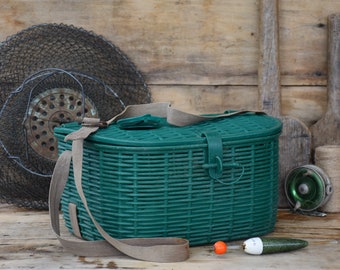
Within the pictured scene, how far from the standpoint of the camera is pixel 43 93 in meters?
2.71

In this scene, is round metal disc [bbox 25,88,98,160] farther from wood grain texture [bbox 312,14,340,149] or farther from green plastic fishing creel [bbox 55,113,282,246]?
wood grain texture [bbox 312,14,340,149]

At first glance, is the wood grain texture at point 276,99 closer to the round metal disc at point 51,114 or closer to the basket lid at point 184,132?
the basket lid at point 184,132

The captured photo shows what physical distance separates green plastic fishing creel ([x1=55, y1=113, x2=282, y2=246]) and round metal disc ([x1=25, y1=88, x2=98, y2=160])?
49 cm

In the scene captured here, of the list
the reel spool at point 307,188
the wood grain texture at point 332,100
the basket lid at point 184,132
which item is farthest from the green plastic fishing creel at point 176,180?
the wood grain texture at point 332,100

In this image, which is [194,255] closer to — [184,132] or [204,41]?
[184,132]

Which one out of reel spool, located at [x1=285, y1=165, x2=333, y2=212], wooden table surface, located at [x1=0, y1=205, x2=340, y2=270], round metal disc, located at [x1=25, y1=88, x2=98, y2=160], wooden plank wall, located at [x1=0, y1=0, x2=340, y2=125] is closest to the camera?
wooden table surface, located at [x1=0, y1=205, x2=340, y2=270]

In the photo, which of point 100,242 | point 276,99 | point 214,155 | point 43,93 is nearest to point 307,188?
point 276,99

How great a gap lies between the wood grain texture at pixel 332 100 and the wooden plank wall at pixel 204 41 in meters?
0.05

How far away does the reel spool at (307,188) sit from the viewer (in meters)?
2.61

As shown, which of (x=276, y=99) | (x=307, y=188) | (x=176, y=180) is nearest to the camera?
(x=176, y=180)

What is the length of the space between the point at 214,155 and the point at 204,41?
0.88 m

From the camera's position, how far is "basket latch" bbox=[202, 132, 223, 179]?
82.4 inches

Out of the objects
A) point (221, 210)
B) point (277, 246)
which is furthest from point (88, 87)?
point (277, 246)

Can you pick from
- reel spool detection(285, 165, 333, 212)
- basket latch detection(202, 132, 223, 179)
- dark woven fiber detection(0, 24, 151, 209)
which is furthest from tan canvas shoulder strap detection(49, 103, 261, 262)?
reel spool detection(285, 165, 333, 212)
